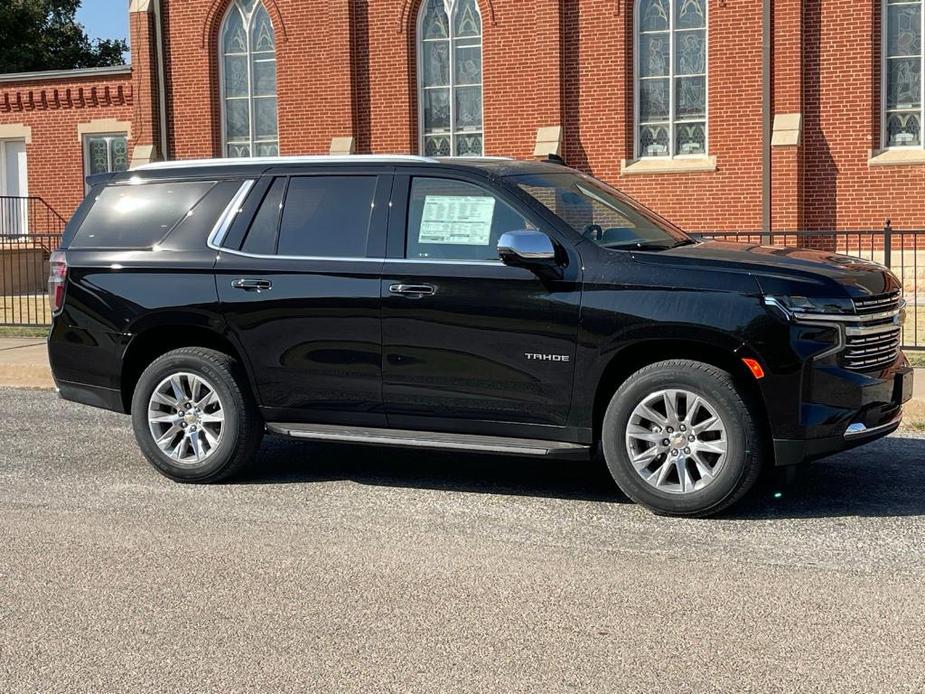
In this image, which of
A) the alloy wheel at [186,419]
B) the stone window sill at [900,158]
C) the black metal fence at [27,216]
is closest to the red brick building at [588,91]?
the stone window sill at [900,158]

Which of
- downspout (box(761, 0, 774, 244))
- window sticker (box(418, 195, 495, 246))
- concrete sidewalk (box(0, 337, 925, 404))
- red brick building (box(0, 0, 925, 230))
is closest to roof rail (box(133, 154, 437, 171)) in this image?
window sticker (box(418, 195, 495, 246))

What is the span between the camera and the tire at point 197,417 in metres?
7.79

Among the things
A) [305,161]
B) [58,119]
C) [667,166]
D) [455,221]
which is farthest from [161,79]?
[455,221]

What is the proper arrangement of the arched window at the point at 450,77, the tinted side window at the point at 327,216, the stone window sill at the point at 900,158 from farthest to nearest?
the arched window at the point at 450,77 < the stone window sill at the point at 900,158 < the tinted side window at the point at 327,216

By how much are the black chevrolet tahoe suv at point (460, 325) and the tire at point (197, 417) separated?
14 millimetres

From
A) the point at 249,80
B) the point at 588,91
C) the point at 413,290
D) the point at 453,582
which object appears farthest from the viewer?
the point at 249,80

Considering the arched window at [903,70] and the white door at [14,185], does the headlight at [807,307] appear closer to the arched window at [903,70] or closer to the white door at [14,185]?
the arched window at [903,70]

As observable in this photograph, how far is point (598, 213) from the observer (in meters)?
7.43

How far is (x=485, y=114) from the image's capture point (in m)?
22.7

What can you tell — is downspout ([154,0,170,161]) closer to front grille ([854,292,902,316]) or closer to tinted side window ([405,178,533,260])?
tinted side window ([405,178,533,260])

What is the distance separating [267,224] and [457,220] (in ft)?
4.06

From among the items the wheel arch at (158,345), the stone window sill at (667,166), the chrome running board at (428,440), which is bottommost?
the chrome running board at (428,440)

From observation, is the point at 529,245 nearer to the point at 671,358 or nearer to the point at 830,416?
the point at 671,358

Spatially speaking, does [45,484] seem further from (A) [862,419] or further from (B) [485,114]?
(B) [485,114]
